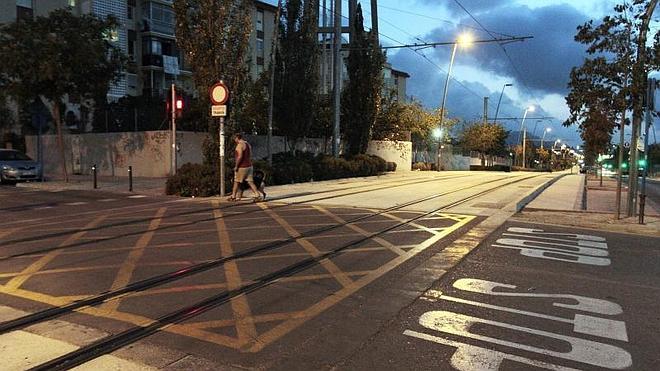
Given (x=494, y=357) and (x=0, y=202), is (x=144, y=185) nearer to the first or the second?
(x=0, y=202)

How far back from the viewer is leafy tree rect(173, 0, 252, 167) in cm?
1830

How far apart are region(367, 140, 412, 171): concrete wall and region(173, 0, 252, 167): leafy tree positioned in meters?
23.5

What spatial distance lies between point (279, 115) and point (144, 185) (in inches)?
316

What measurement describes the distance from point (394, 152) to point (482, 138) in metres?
28.7

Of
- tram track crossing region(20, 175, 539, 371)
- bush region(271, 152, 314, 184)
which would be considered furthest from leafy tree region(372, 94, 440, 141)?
tram track crossing region(20, 175, 539, 371)

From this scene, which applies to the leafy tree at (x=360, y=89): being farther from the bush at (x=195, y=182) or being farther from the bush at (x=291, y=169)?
the bush at (x=195, y=182)

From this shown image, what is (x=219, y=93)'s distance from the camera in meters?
16.8

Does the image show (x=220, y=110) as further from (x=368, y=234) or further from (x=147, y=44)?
(x=147, y=44)

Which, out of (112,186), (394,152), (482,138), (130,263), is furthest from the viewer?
(482,138)

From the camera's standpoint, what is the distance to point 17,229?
10.7 meters

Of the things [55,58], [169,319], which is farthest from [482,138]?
[169,319]

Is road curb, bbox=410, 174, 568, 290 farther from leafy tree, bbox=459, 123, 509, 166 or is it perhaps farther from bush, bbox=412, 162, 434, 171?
leafy tree, bbox=459, 123, 509, 166

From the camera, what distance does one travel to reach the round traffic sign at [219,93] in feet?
55.1

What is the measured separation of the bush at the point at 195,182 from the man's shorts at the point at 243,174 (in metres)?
2.48
